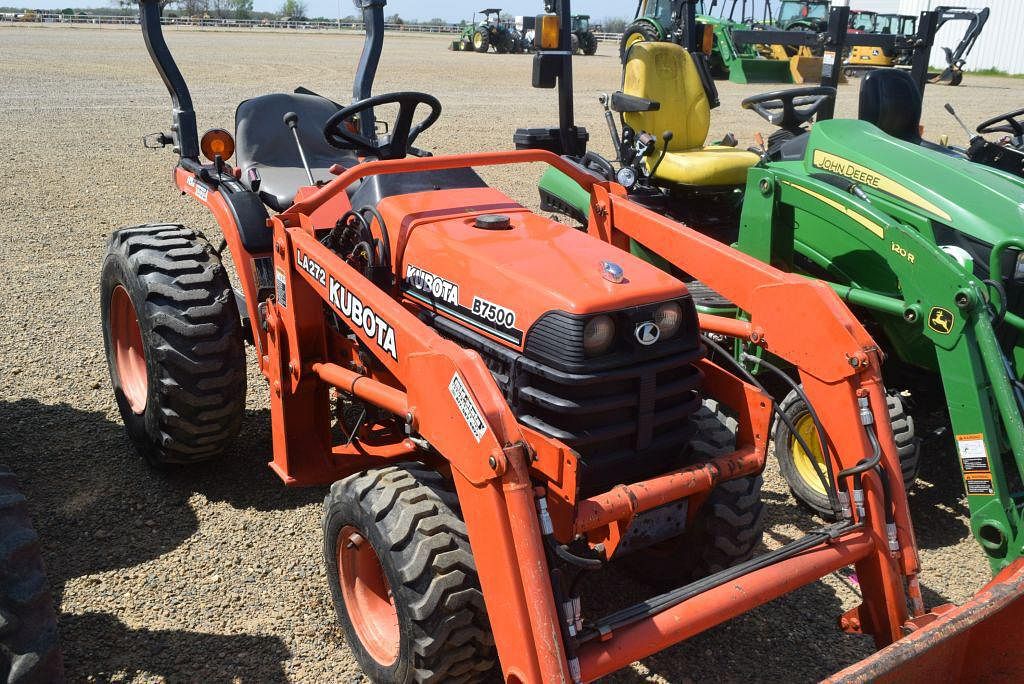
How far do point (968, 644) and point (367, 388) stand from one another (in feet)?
5.96

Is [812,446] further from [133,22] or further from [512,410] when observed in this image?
[133,22]

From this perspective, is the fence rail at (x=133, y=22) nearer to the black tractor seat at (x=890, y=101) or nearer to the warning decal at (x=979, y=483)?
the black tractor seat at (x=890, y=101)

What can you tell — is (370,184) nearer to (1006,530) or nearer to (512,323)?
(512,323)

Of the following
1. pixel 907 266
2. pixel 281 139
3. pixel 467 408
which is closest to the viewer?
pixel 467 408

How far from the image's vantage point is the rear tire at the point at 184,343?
3496 mm

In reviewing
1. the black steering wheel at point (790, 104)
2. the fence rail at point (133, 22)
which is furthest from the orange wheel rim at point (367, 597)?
the fence rail at point (133, 22)

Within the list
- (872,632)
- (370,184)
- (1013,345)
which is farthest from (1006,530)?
(370,184)

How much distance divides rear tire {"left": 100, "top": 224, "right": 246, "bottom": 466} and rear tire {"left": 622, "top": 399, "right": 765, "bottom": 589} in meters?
1.83

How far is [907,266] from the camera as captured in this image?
3445mm

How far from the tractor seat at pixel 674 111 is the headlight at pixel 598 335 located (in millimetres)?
3382

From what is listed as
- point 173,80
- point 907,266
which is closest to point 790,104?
point 907,266

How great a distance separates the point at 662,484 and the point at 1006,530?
1.36 metres

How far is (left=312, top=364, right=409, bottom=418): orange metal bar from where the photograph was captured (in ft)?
8.69

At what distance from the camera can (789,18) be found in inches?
916
